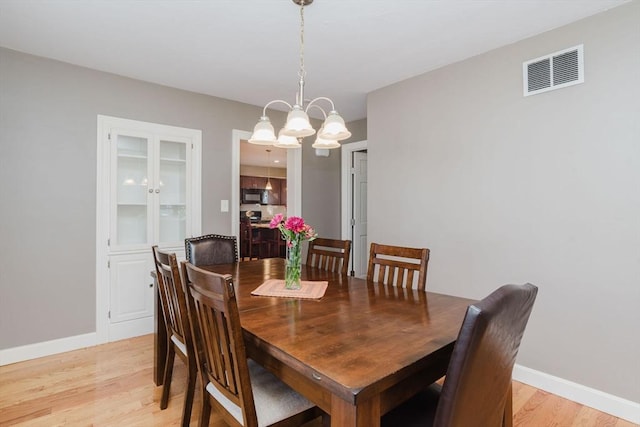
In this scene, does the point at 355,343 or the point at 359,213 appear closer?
the point at 355,343

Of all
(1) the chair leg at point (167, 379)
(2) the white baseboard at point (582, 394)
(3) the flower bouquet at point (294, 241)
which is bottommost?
(2) the white baseboard at point (582, 394)

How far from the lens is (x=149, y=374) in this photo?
95.7 inches

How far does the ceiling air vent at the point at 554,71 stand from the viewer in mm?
2131

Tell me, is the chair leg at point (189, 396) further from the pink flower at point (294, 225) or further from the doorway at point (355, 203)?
the doorway at point (355, 203)

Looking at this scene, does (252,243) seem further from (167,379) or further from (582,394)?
(582,394)

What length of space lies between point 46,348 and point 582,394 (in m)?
4.08

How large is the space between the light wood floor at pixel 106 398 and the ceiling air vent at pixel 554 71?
6.93 feet

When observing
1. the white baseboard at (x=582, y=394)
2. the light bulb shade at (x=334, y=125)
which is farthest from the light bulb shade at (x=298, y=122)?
the white baseboard at (x=582, y=394)

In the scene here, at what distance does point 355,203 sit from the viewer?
481 centimetres

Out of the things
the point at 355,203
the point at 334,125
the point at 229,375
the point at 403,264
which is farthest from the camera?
the point at 355,203

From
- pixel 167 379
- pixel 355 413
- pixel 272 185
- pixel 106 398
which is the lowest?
pixel 106 398

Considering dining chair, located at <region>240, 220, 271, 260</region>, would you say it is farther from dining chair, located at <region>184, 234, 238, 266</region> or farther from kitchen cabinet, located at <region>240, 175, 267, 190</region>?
dining chair, located at <region>184, 234, 238, 266</region>

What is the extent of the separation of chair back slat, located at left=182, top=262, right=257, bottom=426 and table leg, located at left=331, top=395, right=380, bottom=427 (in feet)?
1.24

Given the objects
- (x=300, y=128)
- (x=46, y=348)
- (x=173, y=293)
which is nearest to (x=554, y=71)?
(x=300, y=128)
